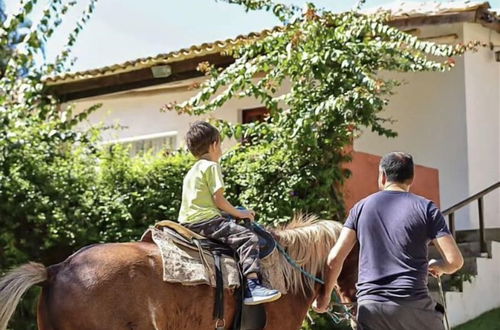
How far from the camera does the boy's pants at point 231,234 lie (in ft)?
21.3

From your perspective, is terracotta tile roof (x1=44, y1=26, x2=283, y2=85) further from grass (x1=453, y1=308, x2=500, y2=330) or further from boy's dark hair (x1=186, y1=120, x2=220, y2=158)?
boy's dark hair (x1=186, y1=120, x2=220, y2=158)

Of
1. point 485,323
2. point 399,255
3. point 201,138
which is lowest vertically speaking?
point 485,323

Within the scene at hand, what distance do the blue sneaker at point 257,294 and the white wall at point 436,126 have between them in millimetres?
7022

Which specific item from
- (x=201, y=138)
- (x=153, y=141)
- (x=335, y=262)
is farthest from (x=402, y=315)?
(x=153, y=141)

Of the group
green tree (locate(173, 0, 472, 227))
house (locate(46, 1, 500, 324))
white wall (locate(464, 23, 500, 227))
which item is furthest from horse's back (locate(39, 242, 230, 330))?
white wall (locate(464, 23, 500, 227))

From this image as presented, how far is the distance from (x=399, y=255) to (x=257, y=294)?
1407 mm

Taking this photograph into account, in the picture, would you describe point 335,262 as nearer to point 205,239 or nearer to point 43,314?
point 205,239

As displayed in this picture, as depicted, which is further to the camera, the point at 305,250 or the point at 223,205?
the point at 305,250

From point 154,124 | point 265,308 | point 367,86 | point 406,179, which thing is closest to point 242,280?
point 265,308

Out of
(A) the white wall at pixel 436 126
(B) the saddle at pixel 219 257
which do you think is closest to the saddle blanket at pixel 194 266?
(B) the saddle at pixel 219 257

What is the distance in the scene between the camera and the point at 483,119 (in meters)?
13.2

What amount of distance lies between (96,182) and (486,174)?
19.8ft

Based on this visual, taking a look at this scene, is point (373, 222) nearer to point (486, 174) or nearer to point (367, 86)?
point (367, 86)

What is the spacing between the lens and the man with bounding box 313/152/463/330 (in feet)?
17.6
